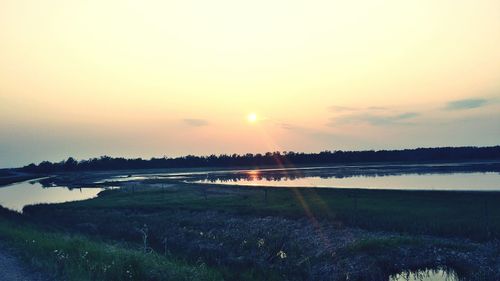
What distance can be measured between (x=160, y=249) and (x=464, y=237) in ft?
71.4

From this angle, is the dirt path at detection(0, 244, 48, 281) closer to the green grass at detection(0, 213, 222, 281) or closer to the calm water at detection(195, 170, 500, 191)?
the green grass at detection(0, 213, 222, 281)

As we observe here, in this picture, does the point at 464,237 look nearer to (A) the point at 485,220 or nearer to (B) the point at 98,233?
(A) the point at 485,220

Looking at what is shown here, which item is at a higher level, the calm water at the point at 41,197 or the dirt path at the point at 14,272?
the dirt path at the point at 14,272

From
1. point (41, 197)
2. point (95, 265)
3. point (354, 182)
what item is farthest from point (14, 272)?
point (41, 197)

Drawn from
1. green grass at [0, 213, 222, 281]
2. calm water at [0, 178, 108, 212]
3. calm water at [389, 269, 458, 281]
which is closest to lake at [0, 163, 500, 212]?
calm water at [0, 178, 108, 212]

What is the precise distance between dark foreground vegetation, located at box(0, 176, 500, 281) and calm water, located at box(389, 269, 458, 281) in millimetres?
526

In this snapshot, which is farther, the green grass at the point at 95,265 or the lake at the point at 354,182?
the lake at the point at 354,182

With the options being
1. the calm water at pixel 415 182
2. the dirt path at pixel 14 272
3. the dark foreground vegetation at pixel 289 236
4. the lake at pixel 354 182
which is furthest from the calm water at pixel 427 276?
the calm water at pixel 415 182

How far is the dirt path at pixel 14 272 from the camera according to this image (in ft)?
58.0

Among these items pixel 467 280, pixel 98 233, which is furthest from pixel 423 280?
pixel 98 233

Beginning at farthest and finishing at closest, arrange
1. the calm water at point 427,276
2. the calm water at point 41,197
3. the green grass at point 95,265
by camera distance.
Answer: the calm water at point 41,197
the calm water at point 427,276
the green grass at point 95,265

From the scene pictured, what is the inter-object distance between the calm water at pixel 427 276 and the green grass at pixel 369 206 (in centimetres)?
588

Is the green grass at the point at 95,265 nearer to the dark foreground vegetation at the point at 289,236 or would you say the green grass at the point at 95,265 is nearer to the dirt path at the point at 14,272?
the dark foreground vegetation at the point at 289,236

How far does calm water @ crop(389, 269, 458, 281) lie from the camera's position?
2225 cm
